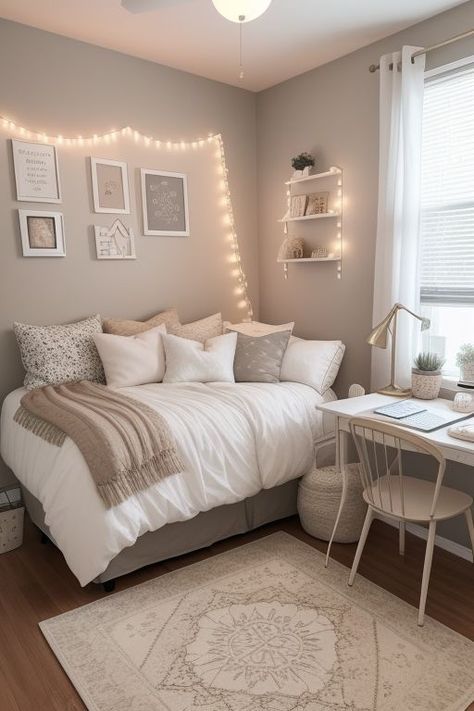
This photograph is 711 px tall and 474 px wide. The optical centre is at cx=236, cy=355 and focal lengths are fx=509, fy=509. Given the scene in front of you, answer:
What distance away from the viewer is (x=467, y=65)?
8.40 ft

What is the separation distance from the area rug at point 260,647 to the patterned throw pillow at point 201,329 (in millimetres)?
1534

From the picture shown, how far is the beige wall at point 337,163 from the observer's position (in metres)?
3.07

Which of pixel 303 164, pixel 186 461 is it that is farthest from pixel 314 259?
pixel 186 461

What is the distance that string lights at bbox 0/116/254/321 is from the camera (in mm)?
3018

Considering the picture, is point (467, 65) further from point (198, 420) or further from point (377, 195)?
point (198, 420)

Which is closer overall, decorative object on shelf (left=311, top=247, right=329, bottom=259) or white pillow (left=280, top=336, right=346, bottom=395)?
white pillow (left=280, top=336, right=346, bottom=395)

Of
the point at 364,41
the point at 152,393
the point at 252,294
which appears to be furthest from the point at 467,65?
the point at 152,393

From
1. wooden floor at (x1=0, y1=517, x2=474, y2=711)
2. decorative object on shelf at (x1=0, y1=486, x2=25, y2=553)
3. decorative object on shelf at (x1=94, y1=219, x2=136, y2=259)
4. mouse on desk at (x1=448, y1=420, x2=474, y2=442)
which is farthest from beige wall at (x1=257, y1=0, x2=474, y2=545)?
decorative object on shelf at (x1=0, y1=486, x2=25, y2=553)

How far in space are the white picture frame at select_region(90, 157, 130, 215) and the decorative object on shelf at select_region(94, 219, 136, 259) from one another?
0.10m

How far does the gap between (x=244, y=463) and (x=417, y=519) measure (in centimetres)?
89

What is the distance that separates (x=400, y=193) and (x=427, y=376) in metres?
1.02

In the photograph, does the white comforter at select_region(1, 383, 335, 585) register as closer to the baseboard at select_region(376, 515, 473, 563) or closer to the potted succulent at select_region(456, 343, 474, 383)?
the baseboard at select_region(376, 515, 473, 563)

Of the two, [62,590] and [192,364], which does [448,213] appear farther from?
[62,590]

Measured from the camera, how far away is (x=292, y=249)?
11.9 ft
